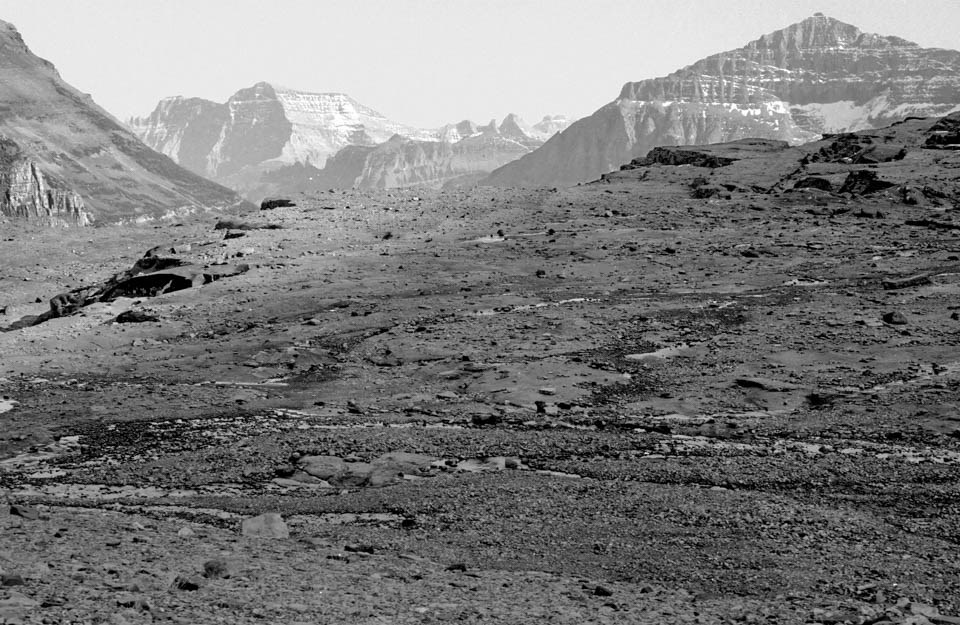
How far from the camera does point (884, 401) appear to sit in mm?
23922

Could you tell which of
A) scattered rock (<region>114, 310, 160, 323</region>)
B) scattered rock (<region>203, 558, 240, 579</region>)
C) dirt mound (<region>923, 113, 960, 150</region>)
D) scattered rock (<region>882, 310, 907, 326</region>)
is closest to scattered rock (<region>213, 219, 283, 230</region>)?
scattered rock (<region>114, 310, 160, 323</region>)

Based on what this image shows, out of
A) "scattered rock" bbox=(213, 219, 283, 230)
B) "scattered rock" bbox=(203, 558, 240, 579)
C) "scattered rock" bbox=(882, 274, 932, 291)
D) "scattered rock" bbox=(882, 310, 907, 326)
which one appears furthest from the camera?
"scattered rock" bbox=(213, 219, 283, 230)

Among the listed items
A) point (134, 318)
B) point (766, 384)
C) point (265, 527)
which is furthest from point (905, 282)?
point (265, 527)

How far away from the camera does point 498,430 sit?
870 inches

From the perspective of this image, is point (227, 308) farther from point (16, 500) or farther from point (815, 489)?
point (815, 489)

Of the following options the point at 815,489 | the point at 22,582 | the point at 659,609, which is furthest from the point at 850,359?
the point at 22,582

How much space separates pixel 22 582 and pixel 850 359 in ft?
70.8

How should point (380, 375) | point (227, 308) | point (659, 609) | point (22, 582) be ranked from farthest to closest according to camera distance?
1. point (227, 308)
2. point (380, 375)
3. point (659, 609)
4. point (22, 582)

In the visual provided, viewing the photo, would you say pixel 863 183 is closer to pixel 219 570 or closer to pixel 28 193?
pixel 219 570

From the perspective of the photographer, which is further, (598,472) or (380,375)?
(380,375)

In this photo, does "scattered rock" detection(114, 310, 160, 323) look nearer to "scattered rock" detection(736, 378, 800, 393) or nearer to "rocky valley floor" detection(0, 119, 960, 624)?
"rocky valley floor" detection(0, 119, 960, 624)

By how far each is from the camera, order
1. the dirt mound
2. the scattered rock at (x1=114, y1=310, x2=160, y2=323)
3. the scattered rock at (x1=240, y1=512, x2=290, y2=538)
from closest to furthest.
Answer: the scattered rock at (x1=240, y1=512, x2=290, y2=538) < the scattered rock at (x1=114, y1=310, x2=160, y2=323) < the dirt mound

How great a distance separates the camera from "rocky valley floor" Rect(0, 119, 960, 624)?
42.1 ft

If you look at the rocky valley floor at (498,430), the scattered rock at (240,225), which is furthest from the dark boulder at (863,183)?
the scattered rock at (240,225)
